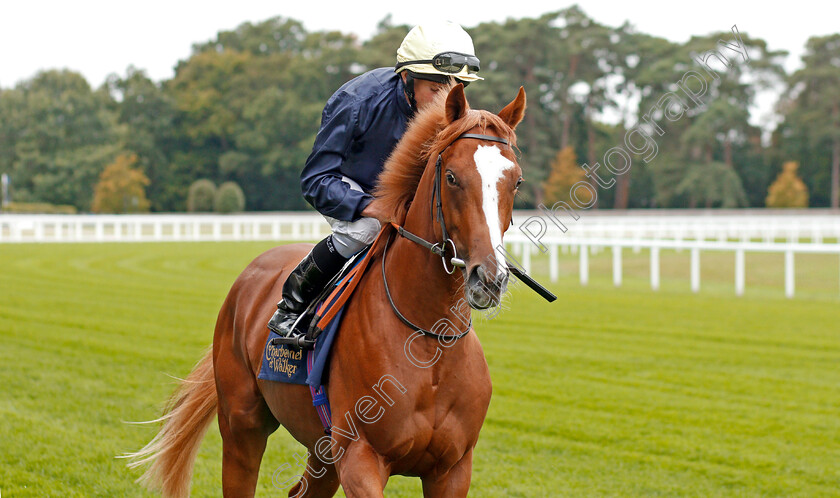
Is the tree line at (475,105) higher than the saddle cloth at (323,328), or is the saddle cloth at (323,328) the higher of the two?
the saddle cloth at (323,328)

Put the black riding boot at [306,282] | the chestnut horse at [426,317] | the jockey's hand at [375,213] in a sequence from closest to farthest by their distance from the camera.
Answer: the chestnut horse at [426,317] < the jockey's hand at [375,213] < the black riding boot at [306,282]

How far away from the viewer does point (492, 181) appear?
101 inches

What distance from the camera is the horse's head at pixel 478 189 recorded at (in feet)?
8.00

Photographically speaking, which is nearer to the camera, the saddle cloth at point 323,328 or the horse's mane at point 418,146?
the horse's mane at point 418,146

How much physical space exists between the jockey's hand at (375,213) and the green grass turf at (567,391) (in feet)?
6.38

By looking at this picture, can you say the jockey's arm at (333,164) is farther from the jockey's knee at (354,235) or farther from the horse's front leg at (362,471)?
the horse's front leg at (362,471)

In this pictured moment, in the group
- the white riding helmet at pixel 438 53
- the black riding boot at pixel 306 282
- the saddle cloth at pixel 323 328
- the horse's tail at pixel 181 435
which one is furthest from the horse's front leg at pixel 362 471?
the horse's tail at pixel 181 435

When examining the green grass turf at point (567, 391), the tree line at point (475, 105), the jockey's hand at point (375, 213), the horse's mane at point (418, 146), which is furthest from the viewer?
the tree line at point (475, 105)

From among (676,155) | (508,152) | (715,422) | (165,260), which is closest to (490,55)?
(676,155)

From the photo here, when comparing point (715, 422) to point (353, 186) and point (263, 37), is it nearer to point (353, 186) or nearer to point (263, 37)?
point (353, 186)

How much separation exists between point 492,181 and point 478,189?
5 cm

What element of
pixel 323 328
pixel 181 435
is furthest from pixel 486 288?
pixel 181 435

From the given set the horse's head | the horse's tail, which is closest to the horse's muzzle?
the horse's head

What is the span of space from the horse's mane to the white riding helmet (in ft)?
0.32
